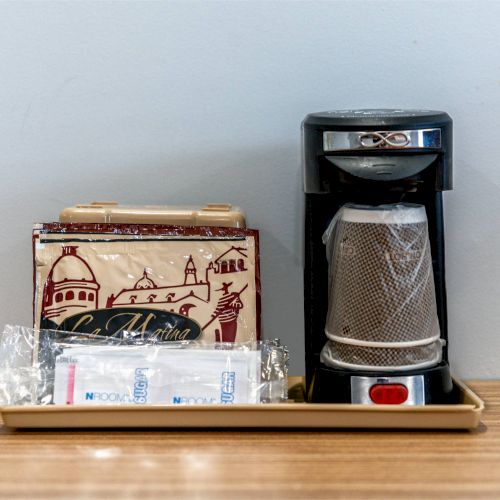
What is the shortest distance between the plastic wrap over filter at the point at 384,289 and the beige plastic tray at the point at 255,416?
0.05 metres

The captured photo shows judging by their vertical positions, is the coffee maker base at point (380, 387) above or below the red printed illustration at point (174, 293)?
below

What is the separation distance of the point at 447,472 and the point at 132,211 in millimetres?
439

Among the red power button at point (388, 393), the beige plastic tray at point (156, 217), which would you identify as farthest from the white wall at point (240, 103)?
the red power button at point (388, 393)

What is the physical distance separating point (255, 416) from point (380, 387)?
132mm

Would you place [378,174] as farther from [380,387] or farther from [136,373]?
[136,373]

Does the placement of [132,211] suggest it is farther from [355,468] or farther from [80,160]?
[355,468]

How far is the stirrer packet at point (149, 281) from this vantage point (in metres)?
0.90

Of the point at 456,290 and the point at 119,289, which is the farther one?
the point at 456,290

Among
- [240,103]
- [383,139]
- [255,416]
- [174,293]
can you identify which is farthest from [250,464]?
[240,103]

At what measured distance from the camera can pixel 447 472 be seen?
75cm

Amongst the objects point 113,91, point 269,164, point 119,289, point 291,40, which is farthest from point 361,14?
point 119,289

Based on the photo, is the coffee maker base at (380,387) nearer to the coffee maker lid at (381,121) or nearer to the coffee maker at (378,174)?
the coffee maker at (378,174)

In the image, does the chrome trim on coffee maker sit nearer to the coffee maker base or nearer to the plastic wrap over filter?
the plastic wrap over filter

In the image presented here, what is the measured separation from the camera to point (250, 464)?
76cm
